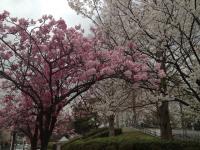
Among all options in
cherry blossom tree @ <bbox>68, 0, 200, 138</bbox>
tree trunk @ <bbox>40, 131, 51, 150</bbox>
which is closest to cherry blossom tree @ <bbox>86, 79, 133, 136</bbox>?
cherry blossom tree @ <bbox>68, 0, 200, 138</bbox>

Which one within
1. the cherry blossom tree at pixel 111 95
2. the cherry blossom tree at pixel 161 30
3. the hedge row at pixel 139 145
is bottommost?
the hedge row at pixel 139 145

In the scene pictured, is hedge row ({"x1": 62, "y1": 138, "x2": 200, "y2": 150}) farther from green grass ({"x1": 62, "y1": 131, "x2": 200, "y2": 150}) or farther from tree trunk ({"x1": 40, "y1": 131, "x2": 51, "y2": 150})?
tree trunk ({"x1": 40, "y1": 131, "x2": 51, "y2": 150})

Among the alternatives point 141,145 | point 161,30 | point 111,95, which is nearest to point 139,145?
point 141,145

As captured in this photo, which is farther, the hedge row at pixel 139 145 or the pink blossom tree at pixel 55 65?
the hedge row at pixel 139 145

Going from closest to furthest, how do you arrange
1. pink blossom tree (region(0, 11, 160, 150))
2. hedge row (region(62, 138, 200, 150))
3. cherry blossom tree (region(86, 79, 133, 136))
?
pink blossom tree (region(0, 11, 160, 150)) → hedge row (region(62, 138, 200, 150)) → cherry blossom tree (region(86, 79, 133, 136))

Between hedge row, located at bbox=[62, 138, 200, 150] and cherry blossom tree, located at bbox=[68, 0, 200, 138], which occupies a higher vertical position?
cherry blossom tree, located at bbox=[68, 0, 200, 138]

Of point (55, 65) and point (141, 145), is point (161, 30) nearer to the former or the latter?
point (55, 65)

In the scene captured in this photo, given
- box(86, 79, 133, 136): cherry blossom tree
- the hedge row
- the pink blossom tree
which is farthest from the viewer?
box(86, 79, 133, 136): cherry blossom tree

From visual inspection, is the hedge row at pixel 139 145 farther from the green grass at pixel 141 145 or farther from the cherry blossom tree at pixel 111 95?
the cherry blossom tree at pixel 111 95

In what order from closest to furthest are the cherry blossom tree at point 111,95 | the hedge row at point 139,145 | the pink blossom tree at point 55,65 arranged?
the pink blossom tree at point 55,65
the hedge row at point 139,145
the cherry blossom tree at point 111,95

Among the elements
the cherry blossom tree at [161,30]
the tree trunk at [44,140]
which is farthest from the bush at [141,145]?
the tree trunk at [44,140]

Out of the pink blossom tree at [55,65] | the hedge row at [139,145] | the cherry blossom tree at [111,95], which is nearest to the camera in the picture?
the pink blossom tree at [55,65]

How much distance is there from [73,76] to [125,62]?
2.29 meters

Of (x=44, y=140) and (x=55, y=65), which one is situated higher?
(x=55, y=65)
